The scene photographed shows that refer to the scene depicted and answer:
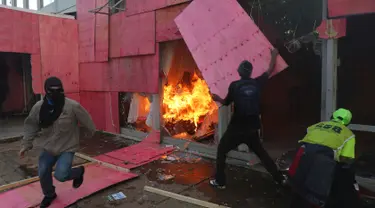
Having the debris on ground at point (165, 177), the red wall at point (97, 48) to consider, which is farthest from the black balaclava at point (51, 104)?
the red wall at point (97, 48)

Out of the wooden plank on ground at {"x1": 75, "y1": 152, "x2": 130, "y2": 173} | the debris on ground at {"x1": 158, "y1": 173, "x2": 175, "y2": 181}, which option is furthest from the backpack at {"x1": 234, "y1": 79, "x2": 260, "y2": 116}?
the wooden plank on ground at {"x1": 75, "y1": 152, "x2": 130, "y2": 173}

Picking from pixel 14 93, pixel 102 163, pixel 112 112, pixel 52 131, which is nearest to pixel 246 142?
pixel 52 131

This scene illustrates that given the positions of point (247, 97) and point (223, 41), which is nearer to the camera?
point (247, 97)

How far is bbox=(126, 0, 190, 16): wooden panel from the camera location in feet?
23.1

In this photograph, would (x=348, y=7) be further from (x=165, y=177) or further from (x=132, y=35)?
(x=132, y=35)

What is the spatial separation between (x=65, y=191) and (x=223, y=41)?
3.77 meters

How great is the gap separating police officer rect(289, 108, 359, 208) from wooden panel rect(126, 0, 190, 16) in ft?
15.6

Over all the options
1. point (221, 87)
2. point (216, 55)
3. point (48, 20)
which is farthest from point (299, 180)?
point (48, 20)

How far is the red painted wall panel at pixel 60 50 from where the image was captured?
9.80 meters

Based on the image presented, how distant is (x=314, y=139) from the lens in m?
3.00

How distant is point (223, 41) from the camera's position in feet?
16.9

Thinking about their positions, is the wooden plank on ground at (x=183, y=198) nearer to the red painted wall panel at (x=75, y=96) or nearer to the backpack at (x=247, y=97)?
the backpack at (x=247, y=97)

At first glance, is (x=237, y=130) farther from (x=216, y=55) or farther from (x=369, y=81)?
(x=369, y=81)

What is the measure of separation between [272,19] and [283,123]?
3730mm
